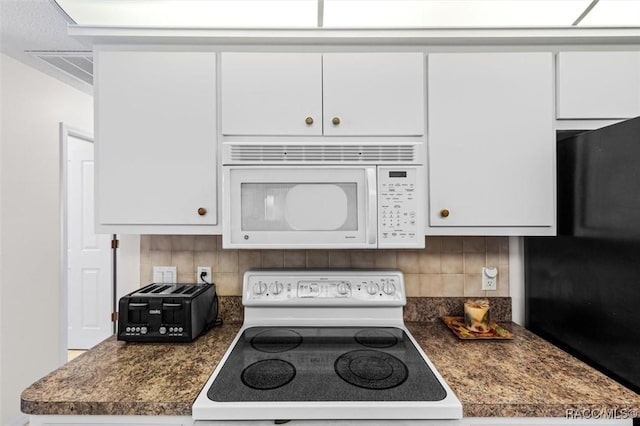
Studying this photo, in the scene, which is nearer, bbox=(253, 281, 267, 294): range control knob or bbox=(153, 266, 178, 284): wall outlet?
bbox=(253, 281, 267, 294): range control knob

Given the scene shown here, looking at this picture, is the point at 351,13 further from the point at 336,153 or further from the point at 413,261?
the point at 413,261

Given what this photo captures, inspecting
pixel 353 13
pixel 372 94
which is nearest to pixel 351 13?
pixel 353 13

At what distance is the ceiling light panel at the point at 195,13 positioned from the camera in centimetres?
129

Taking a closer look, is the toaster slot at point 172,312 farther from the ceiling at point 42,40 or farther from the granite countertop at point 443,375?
the ceiling at point 42,40

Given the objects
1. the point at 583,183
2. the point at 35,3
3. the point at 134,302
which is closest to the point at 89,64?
the point at 35,3

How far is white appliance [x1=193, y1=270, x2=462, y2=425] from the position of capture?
975 millimetres

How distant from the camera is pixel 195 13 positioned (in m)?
1.33

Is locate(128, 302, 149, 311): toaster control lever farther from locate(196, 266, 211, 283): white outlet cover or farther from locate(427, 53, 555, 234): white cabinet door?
locate(427, 53, 555, 234): white cabinet door

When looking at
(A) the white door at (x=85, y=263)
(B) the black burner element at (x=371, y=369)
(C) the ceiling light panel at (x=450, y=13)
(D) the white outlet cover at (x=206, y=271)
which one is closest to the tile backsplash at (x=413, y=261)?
(D) the white outlet cover at (x=206, y=271)

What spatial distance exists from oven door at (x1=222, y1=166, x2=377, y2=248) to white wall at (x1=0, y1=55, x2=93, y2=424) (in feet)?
6.22

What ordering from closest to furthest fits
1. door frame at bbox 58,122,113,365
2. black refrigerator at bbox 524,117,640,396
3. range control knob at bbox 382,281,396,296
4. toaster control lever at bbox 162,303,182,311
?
1. black refrigerator at bbox 524,117,640,396
2. toaster control lever at bbox 162,303,182,311
3. range control knob at bbox 382,281,396,296
4. door frame at bbox 58,122,113,365

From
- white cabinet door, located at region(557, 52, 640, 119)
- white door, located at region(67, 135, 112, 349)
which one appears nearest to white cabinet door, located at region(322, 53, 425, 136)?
white cabinet door, located at region(557, 52, 640, 119)

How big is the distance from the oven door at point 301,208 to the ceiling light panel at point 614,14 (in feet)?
3.45

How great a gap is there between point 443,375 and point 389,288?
0.49m
